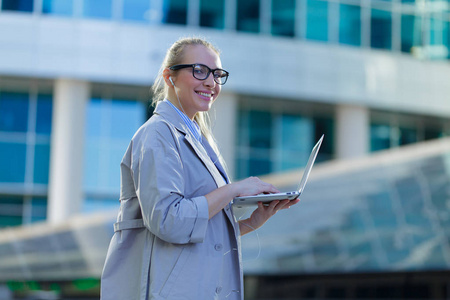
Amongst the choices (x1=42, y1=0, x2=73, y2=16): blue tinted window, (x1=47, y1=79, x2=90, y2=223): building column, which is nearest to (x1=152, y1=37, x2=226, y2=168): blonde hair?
(x1=47, y1=79, x2=90, y2=223): building column

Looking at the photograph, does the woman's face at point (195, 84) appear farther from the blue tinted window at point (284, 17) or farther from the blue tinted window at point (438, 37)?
the blue tinted window at point (438, 37)

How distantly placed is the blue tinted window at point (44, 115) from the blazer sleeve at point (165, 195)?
2204 centimetres

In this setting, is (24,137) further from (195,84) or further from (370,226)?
(195,84)

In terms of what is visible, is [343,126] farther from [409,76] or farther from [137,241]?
[137,241]

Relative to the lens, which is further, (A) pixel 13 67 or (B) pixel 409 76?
(B) pixel 409 76

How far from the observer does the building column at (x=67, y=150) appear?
22719 millimetres

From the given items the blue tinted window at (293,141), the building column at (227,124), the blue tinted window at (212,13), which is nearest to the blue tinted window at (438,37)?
the blue tinted window at (293,141)

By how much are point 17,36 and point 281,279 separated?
12.3 m

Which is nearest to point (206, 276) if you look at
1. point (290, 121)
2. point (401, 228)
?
point (401, 228)

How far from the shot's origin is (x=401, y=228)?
43.8ft

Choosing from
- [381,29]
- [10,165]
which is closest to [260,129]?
[381,29]

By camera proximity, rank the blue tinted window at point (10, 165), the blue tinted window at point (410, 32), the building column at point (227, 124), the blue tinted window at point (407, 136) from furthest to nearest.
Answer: the blue tinted window at point (407, 136) → the blue tinted window at point (410, 32) → the building column at point (227, 124) → the blue tinted window at point (10, 165)

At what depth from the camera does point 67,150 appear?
2291cm

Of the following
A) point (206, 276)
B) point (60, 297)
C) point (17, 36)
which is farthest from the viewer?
point (17, 36)
